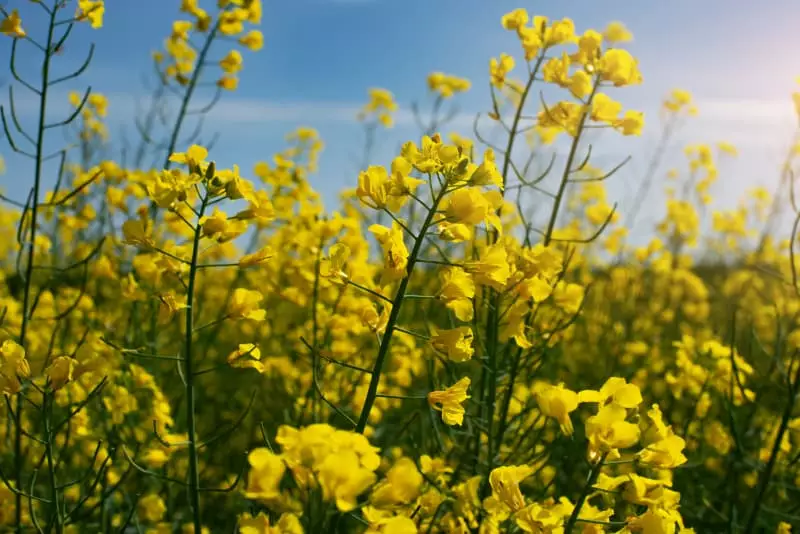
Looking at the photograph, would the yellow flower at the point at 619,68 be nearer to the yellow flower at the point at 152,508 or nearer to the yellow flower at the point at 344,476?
the yellow flower at the point at 344,476

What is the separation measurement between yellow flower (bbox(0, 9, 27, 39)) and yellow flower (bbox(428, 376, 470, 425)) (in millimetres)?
2249

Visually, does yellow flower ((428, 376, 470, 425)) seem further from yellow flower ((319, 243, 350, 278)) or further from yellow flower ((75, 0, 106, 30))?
yellow flower ((75, 0, 106, 30))

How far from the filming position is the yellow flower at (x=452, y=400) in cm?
160

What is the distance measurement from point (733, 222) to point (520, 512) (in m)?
10.3

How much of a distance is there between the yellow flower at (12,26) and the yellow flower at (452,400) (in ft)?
7.38

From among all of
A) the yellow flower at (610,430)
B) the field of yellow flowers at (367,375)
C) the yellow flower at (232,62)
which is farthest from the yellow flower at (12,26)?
the yellow flower at (610,430)

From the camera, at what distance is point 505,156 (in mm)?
2566

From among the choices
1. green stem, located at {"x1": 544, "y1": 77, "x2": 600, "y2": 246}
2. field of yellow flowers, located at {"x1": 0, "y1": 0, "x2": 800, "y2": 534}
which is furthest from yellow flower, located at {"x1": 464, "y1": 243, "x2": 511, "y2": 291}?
green stem, located at {"x1": 544, "y1": 77, "x2": 600, "y2": 246}

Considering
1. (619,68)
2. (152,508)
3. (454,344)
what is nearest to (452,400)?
(454,344)

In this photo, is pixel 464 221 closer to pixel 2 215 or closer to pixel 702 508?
pixel 702 508

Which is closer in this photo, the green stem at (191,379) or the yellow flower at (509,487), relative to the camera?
the yellow flower at (509,487)

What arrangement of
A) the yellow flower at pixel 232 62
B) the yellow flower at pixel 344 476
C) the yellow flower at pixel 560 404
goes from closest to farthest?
the yellow flower at pixel 344 476
the yellow flower at pixel 560 404
the yellow flower at pixel 232 62

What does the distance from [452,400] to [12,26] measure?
2314 millimetres

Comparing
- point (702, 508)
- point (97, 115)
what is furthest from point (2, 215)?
point (702, 508)
